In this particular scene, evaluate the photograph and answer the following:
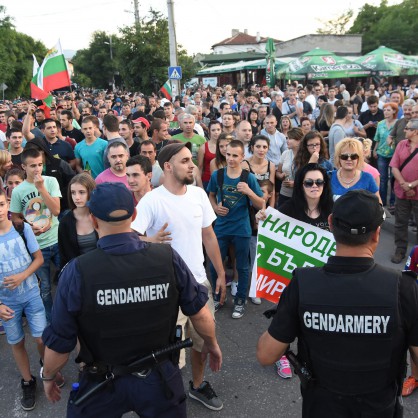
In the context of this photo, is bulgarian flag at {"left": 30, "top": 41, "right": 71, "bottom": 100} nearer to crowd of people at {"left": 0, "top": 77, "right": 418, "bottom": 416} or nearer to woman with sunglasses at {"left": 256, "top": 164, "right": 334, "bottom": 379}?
crowd of people at {"left": 0, "top": 77, "right": 418, "bottom": 416}

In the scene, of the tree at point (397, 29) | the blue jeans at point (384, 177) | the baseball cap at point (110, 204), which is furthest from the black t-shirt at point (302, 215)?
the tree at point (397, 29)

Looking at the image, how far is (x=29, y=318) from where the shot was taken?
3.42 metres

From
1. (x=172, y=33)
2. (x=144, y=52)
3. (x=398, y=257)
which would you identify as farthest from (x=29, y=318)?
(x=144, y=52)

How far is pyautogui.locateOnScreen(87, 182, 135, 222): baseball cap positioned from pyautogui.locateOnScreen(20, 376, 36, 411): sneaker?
2.06 meters

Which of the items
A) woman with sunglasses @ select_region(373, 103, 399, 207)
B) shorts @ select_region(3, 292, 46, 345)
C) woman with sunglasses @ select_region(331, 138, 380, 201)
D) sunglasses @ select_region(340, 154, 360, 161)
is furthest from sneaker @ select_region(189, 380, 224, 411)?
woman with sunglasses @ select_region(373, 103, 399, 207)

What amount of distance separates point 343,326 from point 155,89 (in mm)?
17183

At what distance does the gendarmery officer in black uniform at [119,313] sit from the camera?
1983 millimetres

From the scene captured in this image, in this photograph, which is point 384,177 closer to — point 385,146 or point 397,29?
point 385,146

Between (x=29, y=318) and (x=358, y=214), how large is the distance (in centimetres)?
281

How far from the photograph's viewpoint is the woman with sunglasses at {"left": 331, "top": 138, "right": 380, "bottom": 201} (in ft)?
14.2

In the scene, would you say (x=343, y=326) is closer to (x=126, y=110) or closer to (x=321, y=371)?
(x=321, y=371)

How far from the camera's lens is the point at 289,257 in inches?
143

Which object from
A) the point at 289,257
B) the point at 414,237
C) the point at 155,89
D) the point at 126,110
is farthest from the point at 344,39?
the point at 289,257

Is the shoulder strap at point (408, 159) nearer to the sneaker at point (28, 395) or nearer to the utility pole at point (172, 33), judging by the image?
the sneaker at point (28, 395)
